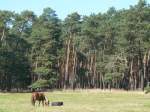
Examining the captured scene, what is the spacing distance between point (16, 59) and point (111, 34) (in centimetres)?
3194

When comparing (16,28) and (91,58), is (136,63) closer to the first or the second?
(91,58)

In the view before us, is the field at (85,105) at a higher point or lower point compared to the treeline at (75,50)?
lower

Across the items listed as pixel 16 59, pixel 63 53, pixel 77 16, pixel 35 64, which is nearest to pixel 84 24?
pixel 77 16

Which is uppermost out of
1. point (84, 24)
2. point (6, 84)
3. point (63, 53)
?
point (84, 24)

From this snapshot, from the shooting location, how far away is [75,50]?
388 ft

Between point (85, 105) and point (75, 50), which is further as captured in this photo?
point (75, 50)

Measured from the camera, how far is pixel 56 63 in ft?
363

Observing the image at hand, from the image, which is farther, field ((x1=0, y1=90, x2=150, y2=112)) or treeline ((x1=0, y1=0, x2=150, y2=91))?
treeline ((x1=0, y1=0, x2=150, y2=91))

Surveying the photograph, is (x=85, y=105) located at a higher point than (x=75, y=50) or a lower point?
lower

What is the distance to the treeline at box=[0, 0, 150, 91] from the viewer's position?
102562 millimetres

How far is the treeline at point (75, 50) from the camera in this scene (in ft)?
336

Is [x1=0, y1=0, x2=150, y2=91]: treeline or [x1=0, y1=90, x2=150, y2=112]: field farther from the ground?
[x1=0, y1=0, x2=150, y2=91]: treeline

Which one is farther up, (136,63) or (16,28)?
(16,28)

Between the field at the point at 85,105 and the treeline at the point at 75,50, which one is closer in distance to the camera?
the field at the point at 85,105
